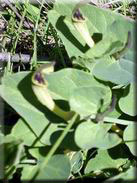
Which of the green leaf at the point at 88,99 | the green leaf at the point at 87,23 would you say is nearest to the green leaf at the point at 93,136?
the green leaf at the point at 88,99

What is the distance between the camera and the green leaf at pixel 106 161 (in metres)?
0.94

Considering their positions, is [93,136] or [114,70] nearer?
[93,136]

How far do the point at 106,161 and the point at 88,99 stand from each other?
20cm

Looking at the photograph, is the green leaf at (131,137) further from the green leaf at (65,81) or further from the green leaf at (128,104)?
the green leaf at (65,81)

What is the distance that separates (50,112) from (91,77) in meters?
0.12

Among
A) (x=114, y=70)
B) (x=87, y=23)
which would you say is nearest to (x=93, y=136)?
(x=114, y=70)

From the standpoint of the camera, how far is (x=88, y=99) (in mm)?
810

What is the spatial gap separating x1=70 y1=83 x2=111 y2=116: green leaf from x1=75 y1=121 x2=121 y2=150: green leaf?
3 centimetres

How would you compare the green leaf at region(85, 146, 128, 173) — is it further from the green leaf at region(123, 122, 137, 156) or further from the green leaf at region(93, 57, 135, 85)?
the green leaf at region(93, 57, 135, 85)

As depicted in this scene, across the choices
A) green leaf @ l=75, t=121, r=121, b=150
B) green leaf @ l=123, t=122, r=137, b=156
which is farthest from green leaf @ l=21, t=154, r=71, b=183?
green leaf @ l=123, t=122, r=137, b=156

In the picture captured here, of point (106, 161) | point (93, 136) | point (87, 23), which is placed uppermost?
point (87, 23)

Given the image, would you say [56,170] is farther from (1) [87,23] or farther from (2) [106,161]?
(1) [87,23]

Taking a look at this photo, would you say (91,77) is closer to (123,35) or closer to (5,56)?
(123,35)

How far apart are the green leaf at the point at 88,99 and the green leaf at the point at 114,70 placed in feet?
0.20
